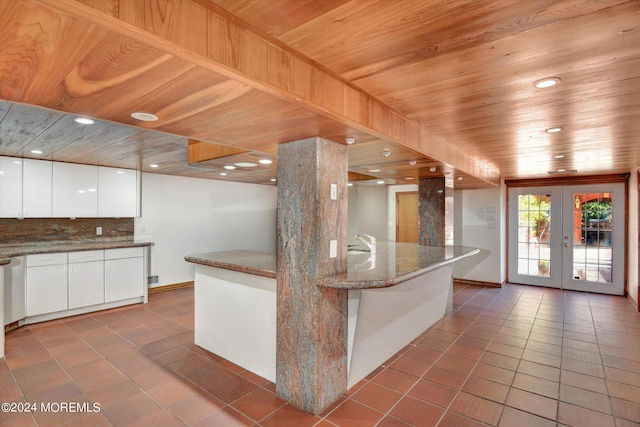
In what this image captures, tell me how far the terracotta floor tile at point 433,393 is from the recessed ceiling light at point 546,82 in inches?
86.3

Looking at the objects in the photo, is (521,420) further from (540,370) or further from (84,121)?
(84,121)

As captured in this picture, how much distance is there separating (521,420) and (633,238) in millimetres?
4853

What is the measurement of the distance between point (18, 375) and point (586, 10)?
14.4 feet

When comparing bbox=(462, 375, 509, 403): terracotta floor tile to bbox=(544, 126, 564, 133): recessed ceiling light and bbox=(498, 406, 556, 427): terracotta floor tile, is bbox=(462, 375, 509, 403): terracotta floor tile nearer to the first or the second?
bbox=(498, 406, 556, 427): terracotta floor tile

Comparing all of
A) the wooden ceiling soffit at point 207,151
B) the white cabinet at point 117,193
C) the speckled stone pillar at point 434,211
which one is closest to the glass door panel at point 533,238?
the speckled stone pillar at point 434,211

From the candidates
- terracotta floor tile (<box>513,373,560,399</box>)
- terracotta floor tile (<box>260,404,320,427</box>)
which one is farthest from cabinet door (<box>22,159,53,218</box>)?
terracotta floor tile (<box>513,373,560,399</box>)

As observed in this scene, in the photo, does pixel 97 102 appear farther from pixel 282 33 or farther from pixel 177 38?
pixel 282 33

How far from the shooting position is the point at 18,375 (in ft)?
8.89

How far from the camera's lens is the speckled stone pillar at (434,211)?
4.37 metres

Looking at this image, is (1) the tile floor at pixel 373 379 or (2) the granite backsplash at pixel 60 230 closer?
(1) the tile floor at pixel 373 379

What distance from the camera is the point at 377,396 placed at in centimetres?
243

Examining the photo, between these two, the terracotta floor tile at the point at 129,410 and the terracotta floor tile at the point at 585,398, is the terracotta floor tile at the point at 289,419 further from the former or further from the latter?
the terracotta floor tile at the point at 585,398

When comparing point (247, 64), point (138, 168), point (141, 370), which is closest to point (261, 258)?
point (141, 370)

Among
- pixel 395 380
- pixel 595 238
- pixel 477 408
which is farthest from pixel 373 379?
pixel 595 238
